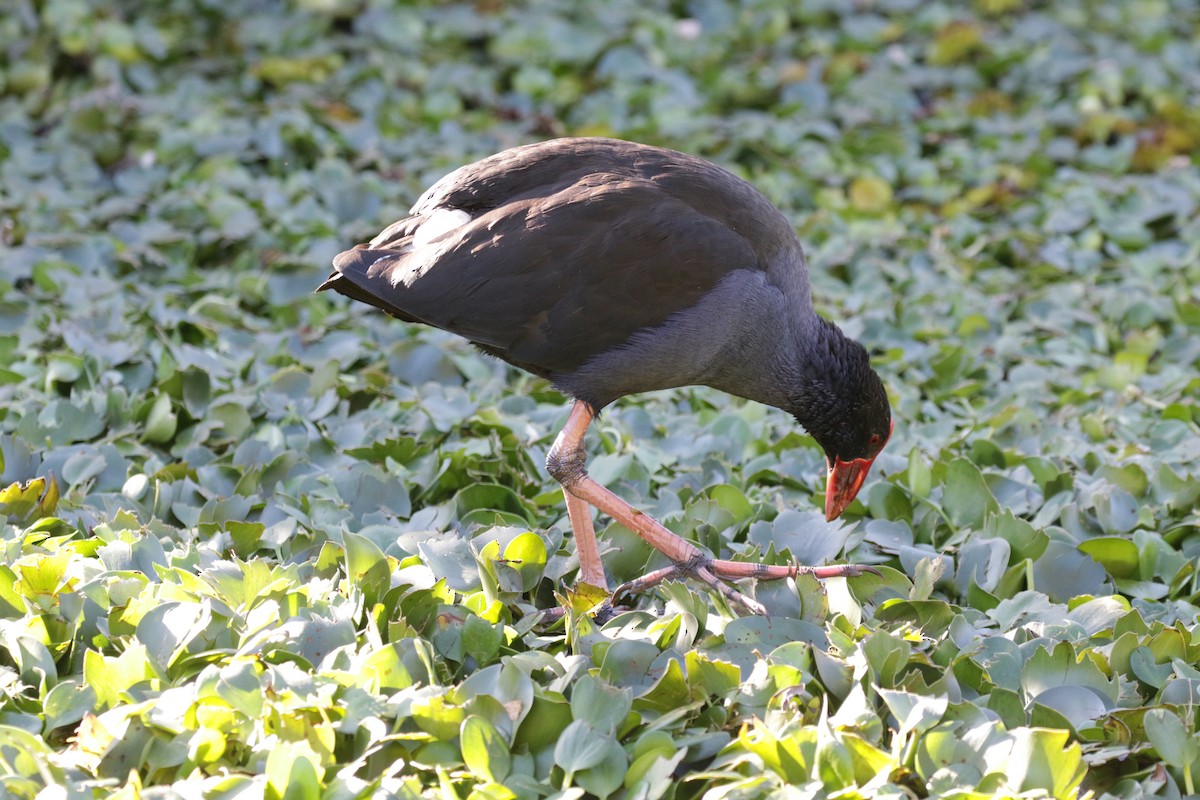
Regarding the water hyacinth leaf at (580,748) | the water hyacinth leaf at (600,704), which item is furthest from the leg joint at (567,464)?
the water hyacinth leaf at (580,748)

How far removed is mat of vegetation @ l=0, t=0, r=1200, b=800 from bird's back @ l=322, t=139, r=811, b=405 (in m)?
0.52

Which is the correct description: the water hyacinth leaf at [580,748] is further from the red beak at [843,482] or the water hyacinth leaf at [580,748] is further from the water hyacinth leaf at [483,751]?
the red beak at [843,482]

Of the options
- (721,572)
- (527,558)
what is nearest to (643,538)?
(721,572)

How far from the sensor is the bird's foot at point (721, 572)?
3.40m

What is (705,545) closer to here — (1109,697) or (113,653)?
(1109,697)

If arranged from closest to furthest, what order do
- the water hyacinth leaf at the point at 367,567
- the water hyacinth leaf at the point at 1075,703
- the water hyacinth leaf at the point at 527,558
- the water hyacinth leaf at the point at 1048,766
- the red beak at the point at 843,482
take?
the water hyacinth leaf at the point at 1048,766 < the water hyacinth leaf at the point at 1075,703 < the water hyacinth leaf at the point at 367,567 < the water hyacinth leaf at the point at 527,558 < the red beak at the point at 843,482

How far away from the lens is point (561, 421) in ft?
14.7

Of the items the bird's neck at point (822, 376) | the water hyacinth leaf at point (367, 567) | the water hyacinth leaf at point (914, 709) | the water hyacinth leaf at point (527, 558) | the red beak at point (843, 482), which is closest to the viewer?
the water hyacinth leaf at point (914, 709)

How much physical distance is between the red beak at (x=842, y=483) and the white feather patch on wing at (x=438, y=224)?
129 cm

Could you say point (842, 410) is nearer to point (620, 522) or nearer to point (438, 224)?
point (620, 522)

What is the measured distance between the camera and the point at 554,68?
24.7ft

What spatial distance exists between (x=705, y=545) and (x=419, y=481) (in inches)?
36.3

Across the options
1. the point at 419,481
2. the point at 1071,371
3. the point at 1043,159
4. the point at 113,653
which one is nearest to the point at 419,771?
the point at 113,653

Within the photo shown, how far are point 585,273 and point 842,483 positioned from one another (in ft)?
3.42
